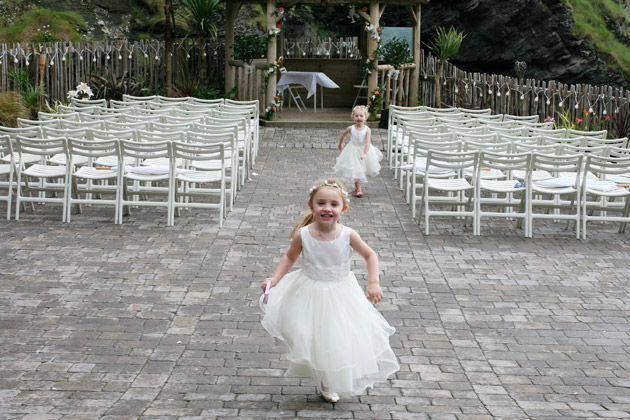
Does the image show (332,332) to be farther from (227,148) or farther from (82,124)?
(82,124)

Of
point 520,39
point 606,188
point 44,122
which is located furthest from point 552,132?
point 520,39

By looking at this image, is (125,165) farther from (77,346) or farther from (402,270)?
(77,346)

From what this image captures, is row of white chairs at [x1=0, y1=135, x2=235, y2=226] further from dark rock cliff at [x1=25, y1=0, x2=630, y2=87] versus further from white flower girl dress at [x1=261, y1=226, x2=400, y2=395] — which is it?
dark rock cliff at [x1=25, y1=0, x2=630, y2=87]

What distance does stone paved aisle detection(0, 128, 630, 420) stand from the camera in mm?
5688

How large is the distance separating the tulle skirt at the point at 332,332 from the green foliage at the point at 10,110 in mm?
13046

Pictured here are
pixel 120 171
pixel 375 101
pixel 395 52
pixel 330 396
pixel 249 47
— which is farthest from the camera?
pixel 249 47

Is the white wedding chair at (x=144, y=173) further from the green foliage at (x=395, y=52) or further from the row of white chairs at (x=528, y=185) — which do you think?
the green foliage at (x=395, y=52)

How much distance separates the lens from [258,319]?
7445 mm

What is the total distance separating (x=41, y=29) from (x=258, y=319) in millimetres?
21548

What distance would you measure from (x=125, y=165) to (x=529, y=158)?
5602 mm

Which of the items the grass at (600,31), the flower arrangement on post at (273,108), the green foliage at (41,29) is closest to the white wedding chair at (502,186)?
the flower arrangement on post at (273,108)

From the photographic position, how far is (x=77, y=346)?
6688 mm

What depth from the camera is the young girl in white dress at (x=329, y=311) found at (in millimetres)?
5410

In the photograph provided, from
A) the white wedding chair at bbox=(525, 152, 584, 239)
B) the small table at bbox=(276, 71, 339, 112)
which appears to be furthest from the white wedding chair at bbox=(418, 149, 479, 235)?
the small table at bbox=(276, 71, 339, 112)
